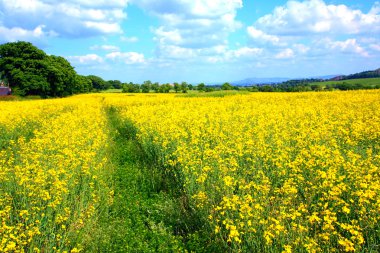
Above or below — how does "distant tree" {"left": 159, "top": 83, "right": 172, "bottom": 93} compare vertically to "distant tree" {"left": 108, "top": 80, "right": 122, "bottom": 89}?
below

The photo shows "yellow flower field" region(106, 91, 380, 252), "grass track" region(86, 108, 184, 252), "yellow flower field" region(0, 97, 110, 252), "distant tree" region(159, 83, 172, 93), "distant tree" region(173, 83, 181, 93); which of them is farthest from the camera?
"distant tree" region(173, 83, 181, 93)

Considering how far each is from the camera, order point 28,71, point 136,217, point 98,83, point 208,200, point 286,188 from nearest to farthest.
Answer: point 286,188, point 208,200, point 136,217, point 28,71, point 98,83

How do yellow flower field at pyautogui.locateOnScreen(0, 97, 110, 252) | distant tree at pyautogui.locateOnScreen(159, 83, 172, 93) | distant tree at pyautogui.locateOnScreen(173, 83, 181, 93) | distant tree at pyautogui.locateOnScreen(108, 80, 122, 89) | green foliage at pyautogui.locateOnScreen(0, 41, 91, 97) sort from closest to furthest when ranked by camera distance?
yellow flower field at pyautogui.locateOnScreen(0, 97, 110, 252)
green foliage at pyautogui.locateOnScreen(0, 41, 91, 97)
distant tree at pyautogui.locateOnScreen(159, 83, 172, 93)
distant tree at pyautogui.locateOnScreen(173, 83, 181, 93)
distant tree at pyautogui.locateOnScreen(108, 80, 122, 89)

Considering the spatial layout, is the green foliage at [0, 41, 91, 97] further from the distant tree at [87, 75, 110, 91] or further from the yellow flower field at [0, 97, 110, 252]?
the distant tree at [87, 75, 110, 91]

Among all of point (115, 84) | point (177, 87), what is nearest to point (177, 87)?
point (177, 87)

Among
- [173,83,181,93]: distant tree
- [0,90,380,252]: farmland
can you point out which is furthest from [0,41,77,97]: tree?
[0,90,380,252]: farmland

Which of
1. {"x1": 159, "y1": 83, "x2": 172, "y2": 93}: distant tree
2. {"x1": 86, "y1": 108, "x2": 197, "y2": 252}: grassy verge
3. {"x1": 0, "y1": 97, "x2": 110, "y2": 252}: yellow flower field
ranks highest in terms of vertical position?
{"x1": 159, "y1": 83, "x2": 172, "y2": 93}: distant tree

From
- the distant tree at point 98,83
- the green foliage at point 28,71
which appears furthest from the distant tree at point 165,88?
the distant tree at point 98,83

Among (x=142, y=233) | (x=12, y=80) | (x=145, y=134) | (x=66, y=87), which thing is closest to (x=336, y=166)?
(x=142, y=233)

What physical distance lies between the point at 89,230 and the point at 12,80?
169ft

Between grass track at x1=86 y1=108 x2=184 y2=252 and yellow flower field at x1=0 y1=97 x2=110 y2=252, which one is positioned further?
grass track at x1=86 y1=108 x2=184 y2=252

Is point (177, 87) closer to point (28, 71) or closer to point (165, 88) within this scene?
point (165, 88)

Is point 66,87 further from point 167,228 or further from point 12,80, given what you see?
point 167,228

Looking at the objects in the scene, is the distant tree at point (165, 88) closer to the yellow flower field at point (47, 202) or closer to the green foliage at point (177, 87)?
the green foliage at point (177, 87)
